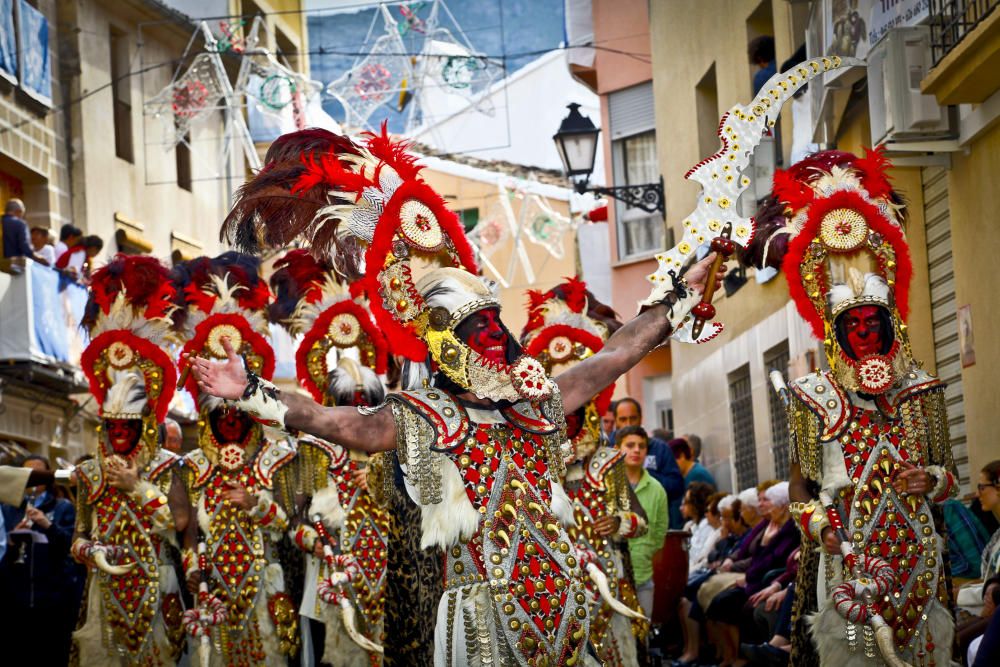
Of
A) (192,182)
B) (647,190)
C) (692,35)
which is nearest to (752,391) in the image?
(647,190)

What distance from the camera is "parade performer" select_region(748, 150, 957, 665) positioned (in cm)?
891

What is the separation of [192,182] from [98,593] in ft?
67.2

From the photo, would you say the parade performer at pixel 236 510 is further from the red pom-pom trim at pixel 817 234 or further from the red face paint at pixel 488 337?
the red face paint at pixel 488 337

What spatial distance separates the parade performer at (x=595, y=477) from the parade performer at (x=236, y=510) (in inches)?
70.9

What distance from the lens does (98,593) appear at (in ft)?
39.0

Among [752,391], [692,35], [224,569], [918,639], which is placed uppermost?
[692,35]

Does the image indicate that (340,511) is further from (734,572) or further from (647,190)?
(647,190)

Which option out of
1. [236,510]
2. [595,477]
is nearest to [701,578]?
[595,477]

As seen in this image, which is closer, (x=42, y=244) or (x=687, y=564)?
(x=687, y=564)

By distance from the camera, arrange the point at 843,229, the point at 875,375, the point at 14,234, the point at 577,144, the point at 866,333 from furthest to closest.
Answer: the point at 14,234 → the point at 577,144 → the point at 843,229 → the point at 866,333 → the point at 875,375

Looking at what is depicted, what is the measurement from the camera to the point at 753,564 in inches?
512

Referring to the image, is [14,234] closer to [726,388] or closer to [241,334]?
[726,388]

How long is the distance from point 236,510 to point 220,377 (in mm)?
5374

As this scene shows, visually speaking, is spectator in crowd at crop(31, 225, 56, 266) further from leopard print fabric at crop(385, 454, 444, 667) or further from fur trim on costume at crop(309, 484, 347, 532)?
leopard print fabric at crop(385, 454, 444, 667)
